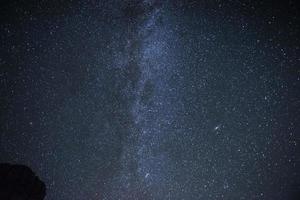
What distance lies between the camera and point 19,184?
14406mm

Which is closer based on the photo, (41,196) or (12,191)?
(12,191)

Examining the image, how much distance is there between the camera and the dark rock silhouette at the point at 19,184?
45.7 ft

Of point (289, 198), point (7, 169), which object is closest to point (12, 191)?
point (7, 169)

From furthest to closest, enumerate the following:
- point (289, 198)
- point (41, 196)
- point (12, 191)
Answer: point (289, 198)
point (41, 196)
point (12, 191)

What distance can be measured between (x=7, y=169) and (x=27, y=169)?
0.94 m

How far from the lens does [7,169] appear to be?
14.7 meters

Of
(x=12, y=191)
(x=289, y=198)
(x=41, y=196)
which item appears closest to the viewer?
(x=12, y=191)

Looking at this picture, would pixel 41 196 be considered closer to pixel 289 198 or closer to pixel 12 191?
pixel 12 191

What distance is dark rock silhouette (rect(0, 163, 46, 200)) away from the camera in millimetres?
13930

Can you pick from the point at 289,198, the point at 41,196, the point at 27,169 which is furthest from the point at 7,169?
the point at 289,198

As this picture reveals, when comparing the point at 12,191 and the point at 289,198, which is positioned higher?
the point at 12,191

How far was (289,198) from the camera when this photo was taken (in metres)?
64.1

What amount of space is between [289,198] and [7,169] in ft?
211

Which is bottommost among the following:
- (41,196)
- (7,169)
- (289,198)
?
(289,198)
